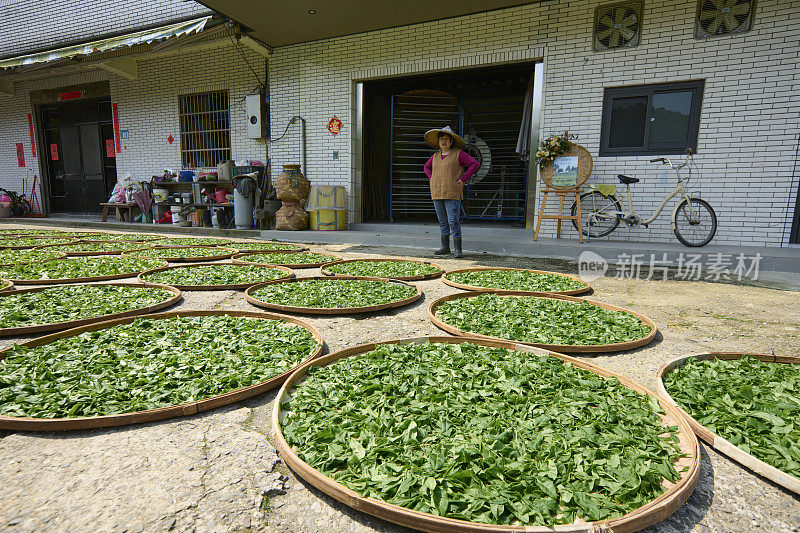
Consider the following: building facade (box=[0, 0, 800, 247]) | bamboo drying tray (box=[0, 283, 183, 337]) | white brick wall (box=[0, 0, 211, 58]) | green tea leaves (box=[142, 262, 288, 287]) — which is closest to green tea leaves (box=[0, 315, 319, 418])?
bamboo drying tray (box=[0, 283, 183, 337])

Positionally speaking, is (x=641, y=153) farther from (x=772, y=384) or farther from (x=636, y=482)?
(x=636, y=482)

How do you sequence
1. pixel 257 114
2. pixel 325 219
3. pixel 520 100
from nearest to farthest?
pixel 325 219
pixel 520 100
pixel 257 114

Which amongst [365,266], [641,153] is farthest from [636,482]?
[641,153]

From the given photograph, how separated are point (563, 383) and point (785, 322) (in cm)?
217

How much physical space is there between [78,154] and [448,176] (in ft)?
36.6

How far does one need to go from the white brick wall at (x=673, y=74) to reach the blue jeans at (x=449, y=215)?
5.96ft

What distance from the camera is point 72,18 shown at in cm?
1005

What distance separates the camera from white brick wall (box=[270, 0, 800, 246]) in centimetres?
504

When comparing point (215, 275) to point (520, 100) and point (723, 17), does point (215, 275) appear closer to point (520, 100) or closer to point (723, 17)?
point (723, 17)

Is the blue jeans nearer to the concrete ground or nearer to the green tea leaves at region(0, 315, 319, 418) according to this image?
the green tea leaves at region(0, 315, 319, 418)

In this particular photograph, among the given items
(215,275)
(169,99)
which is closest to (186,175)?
(169,99)

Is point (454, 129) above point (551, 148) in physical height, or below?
above

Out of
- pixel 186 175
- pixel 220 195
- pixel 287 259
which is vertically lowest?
pixel 287 259

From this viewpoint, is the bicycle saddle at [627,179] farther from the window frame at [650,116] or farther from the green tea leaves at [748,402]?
the green tea leaves at [748,402]
